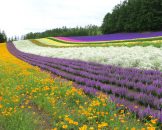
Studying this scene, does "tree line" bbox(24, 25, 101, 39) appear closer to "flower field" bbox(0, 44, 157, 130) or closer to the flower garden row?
the flower garden row

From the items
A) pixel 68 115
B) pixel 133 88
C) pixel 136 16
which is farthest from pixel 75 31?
pixel 68 115

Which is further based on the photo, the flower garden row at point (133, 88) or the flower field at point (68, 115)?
the flower garden row at point (133, 88)

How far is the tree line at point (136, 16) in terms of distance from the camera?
56384mm

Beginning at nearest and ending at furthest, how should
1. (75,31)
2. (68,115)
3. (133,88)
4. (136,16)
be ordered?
(68,115) → (133,88) → (136,16) → (75,31)

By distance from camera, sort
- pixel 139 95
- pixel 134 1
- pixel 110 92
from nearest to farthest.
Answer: pixel 139 95, pixel 110 92, pixel 134 1

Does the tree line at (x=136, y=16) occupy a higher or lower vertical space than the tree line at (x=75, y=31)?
higher

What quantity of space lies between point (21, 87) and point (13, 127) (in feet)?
15.4

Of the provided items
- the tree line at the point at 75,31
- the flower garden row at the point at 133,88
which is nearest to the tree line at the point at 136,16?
the tree line at the point at 75,31

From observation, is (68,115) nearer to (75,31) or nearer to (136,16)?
(136,16)

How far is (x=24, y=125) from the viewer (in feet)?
22.2

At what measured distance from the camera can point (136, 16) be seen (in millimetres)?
59969

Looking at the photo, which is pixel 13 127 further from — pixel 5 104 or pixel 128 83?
pixel 128 83

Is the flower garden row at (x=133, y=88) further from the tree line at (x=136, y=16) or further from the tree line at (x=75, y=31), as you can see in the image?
the tree line at (x=75, y=31)

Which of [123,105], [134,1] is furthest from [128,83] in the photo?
[134,1]
